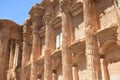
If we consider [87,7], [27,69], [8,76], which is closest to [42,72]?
[27,69]

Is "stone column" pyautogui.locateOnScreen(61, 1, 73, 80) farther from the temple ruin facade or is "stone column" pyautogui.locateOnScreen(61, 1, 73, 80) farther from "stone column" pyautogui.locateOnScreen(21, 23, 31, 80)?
"stone column" pyautogui.locateOnScreen(21, 23, 31, 80)

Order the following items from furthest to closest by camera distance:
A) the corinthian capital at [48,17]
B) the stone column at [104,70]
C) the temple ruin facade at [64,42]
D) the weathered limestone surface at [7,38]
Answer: the weathered limestone surface at [7,38] → the corinthian capital at [48,17] → the temple ruin facade at [64,42] → the stone column at [104,70]

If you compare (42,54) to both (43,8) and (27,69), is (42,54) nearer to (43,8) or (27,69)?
(27,69)

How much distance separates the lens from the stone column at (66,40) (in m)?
12.4

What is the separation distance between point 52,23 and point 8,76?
595cm

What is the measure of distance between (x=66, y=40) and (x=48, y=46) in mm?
1901

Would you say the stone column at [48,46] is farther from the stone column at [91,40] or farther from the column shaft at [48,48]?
the stone column at [91,40]

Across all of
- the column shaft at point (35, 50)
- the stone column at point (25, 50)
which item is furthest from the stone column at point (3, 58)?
the column shaft at point (35, 50)

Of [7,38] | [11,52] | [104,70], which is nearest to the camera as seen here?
[104,70]

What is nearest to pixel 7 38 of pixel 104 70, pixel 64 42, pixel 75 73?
pixel 64 42

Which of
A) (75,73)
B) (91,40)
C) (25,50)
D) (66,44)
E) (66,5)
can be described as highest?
(66,5)

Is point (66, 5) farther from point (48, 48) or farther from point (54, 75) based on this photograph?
point (54, 75)

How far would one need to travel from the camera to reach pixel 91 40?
11.5 m

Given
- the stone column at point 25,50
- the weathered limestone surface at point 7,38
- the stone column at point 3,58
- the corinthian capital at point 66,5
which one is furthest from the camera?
the weathered limestone surface at point 7,38
